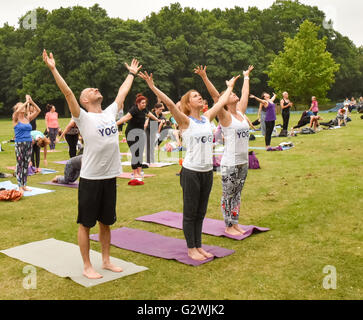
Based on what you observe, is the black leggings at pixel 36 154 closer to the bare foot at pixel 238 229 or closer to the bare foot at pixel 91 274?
the bare foot at pixel 238 229

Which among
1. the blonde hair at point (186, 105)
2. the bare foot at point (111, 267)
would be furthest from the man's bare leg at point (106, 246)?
the blonde hair at point (186, 105)

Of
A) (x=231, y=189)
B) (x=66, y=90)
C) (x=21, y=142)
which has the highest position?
(x=66, y=90)

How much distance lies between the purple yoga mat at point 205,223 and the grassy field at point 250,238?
16 cm

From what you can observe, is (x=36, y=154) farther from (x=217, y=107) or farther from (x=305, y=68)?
(x=305, y=68)

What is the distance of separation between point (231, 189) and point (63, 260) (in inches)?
103

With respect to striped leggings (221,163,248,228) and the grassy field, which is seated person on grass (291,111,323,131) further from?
striped leggings (221,163,248,228)

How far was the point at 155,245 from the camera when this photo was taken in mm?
6301

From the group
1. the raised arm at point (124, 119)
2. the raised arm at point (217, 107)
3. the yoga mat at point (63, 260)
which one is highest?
the raised arm at point (217, 107)

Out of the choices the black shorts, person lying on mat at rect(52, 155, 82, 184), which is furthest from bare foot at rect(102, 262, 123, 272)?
person lying on mat at rect(52, 155, 82, 184)

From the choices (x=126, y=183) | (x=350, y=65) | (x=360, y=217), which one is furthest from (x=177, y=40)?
(x=360, y=217)

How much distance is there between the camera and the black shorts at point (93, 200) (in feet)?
16.2

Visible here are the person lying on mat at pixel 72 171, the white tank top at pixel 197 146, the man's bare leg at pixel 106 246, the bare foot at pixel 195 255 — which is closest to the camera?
the man's bare leg at pixel 106 246

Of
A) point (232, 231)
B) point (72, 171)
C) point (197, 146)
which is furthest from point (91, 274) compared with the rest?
point (72, 171)
